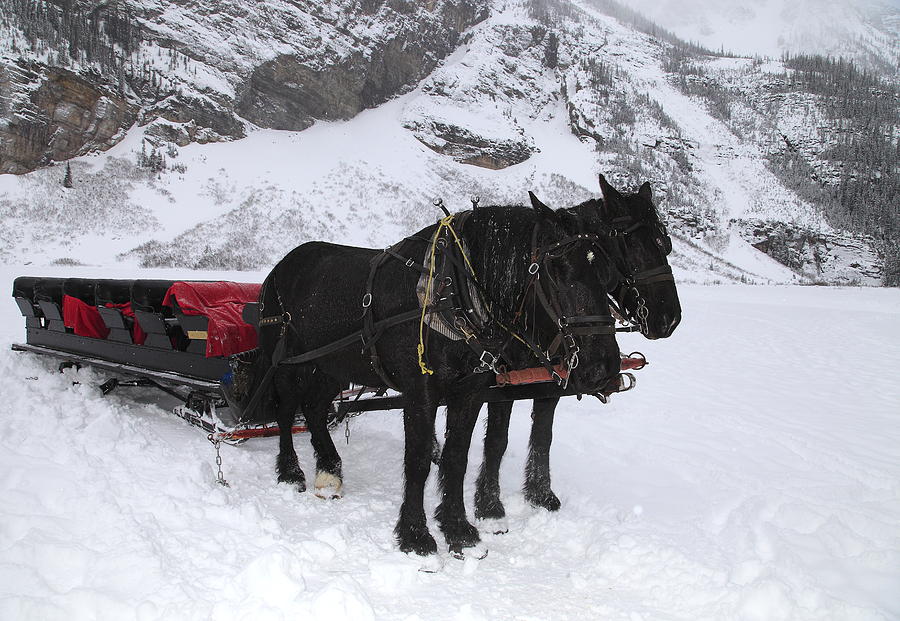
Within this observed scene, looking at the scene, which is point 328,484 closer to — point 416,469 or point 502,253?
point 416,469

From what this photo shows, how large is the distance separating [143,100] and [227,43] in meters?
9.95

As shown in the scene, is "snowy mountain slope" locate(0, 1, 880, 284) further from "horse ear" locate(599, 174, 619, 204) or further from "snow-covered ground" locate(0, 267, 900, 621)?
"horse ear" locate(599, 174, 619, 204)

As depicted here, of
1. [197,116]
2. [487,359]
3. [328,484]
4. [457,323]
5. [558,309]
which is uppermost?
[197,116]

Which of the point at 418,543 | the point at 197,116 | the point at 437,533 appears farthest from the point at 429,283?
the point at 197,116

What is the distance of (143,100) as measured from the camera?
37.4m

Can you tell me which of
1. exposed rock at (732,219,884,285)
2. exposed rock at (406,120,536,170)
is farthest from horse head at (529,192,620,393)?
exposed rock at (732,219,884,285)

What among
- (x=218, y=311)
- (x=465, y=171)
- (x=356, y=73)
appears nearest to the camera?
(x=218, y=311)

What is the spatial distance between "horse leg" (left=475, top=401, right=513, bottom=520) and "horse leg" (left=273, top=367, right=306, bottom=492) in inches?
58.3

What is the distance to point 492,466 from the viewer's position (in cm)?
382

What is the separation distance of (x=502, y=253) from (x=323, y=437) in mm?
2297

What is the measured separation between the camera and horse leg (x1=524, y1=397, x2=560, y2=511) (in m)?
3.91

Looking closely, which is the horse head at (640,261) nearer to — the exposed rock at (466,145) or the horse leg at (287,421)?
the horse leg at (287,421)

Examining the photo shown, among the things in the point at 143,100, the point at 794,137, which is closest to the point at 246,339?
the point at 143,100

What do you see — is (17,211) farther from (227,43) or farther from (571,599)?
(571,599)
